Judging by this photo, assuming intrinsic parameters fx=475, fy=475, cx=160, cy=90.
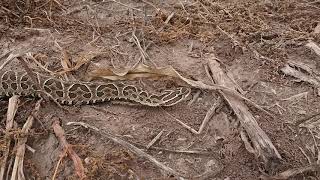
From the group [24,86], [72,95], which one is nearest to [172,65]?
[72,95]

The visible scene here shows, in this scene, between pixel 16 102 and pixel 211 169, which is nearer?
pixel 211 169

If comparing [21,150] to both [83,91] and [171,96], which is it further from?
[171,96]

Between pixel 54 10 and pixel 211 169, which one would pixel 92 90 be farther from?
pixel 54 10

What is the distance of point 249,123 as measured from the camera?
210 inches

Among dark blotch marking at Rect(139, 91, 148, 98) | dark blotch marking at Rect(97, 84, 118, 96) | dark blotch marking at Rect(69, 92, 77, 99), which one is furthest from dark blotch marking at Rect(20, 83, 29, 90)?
dark blotch marking at Rect(139, 91, 148, 98)

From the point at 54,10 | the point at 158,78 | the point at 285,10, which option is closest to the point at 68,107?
the point at 158,78

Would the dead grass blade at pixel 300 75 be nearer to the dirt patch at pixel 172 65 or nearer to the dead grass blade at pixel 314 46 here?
the dirt patch at pixel 172 65

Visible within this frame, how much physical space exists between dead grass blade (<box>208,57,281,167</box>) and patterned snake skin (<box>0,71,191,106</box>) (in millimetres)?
504

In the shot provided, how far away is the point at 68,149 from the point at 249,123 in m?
2.02

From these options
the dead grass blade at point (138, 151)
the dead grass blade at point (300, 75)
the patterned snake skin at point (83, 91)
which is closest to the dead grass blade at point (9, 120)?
the patterned snake skin at point (83, 91)

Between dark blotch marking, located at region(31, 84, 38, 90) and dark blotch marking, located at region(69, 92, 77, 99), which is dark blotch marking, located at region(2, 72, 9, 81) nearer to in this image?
dark blotch marking, located at region(31, 84, 38, 90)

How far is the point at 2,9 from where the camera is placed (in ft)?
24.8

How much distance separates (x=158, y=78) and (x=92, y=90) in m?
0.92

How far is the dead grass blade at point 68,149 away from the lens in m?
4.83
